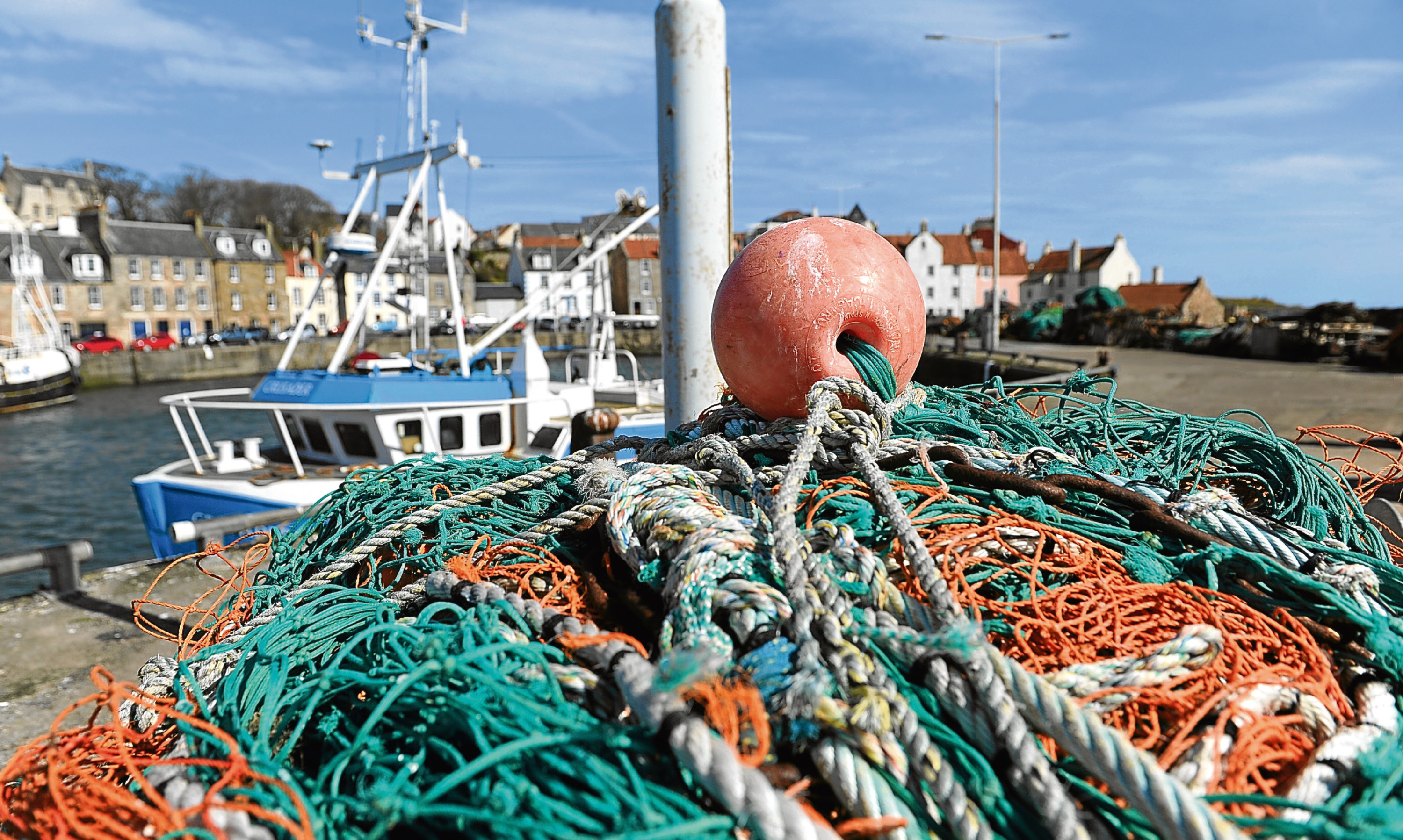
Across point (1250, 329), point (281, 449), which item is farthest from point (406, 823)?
point (1250, 329)

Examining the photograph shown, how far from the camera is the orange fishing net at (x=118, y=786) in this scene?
1390 mm

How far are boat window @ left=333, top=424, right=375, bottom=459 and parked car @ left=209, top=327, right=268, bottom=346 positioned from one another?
38.3m

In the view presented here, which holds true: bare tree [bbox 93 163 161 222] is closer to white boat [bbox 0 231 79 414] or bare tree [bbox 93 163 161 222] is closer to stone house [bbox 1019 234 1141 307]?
white boat [bbox 0 231 79 414]

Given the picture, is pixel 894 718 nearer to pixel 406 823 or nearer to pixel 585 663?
pixel 585 663

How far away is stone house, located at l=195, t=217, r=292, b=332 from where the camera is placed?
53.3 meters

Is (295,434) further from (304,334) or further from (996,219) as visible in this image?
(304,334)

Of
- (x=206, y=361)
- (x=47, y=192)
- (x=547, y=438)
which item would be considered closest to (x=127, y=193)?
(x=47, y=192)

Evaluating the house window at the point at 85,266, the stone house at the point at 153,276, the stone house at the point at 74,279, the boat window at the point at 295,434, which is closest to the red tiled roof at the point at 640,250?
the stone house at the point at 153,276

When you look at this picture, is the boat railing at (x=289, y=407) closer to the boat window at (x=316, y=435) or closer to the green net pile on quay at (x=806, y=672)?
the boat window at (x=316, y=435)

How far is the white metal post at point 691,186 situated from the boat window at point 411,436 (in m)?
7.18

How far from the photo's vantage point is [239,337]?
47.0 m

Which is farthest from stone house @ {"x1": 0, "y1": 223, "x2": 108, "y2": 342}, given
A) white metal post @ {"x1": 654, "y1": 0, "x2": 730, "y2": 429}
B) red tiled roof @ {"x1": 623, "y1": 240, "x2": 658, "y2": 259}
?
white metal post @ {"x1": 654, "y1": 0, "x2": 730, "y2": 429}

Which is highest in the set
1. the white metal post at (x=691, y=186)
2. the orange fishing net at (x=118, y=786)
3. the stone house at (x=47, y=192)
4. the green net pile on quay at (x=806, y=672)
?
the stone house at (x=47, y=192)

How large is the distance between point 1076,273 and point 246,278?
60.6 metres
